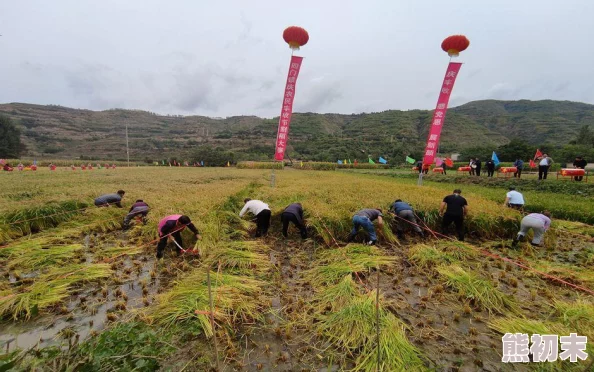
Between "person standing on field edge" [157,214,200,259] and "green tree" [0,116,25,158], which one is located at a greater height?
"green tree" [0,116,25,158]

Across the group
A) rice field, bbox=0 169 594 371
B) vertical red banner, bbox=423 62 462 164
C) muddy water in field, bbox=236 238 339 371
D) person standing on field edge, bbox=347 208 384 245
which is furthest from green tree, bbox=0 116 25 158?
vertical red banner, bbox=423 62 462 164

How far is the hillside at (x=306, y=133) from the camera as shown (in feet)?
186

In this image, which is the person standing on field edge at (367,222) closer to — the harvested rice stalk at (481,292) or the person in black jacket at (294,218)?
the person in black jacket at (294,218)

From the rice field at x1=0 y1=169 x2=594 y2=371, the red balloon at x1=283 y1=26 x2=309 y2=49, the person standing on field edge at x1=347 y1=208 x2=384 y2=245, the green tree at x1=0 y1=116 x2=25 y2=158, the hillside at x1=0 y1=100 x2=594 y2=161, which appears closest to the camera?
the rice field at x1=0 y1=169 x2=594 y2=371

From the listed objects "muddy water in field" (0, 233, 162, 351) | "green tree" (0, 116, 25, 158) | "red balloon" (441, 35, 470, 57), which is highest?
"red balloon" (441, 35, 470, 57)

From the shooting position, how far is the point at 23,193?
26.6 ft

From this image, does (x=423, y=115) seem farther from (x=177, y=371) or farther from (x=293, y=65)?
(x=177, y=371)

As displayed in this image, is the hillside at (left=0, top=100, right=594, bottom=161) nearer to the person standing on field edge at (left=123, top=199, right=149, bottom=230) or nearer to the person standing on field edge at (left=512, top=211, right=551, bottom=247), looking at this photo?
the person standing on field edge at (left=123, top=199, right=149, bottom=230)

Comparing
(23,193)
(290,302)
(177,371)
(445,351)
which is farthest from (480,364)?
(23,193)

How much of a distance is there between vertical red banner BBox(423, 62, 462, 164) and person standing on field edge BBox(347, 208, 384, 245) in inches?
259

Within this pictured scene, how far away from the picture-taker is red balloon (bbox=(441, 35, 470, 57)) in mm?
9727

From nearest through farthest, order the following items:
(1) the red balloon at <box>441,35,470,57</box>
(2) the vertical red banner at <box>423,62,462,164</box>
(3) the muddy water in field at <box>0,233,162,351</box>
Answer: (3) the muddy water in field at <box>0,233,162,351</box> < (1) the red balloon at <box>441,35,470,57</box> < (2) the vertical red banner at <box>423,62,462,164</box>

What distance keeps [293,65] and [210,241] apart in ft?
27.6

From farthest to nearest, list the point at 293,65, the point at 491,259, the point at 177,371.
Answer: the point at 293,65 → the point at 491,259 → the point at 177,371
